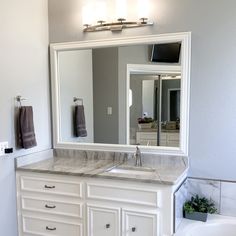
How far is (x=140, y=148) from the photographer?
2725 millimetres

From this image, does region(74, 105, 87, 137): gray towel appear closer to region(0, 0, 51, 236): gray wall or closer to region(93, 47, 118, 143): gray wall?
region(93, 47, 118, 143): gray wall

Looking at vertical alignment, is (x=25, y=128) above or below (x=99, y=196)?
above

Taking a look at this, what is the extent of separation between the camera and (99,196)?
7.76ft

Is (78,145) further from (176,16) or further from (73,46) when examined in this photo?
(176,16)

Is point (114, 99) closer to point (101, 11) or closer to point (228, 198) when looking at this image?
point (101, 11)

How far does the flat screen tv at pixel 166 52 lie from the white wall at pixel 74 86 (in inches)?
26.8

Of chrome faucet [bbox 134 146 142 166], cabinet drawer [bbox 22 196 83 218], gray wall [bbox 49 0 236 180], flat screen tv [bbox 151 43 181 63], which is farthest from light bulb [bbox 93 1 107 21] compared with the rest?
cabinet drawer [bbox 22 196 83 218]

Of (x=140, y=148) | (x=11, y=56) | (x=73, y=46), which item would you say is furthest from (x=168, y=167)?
(x=11, y=56)

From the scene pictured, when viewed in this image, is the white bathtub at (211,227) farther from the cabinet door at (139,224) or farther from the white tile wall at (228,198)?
the cabinet door at (139,224)

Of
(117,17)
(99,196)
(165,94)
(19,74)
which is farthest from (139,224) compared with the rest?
(117,17)

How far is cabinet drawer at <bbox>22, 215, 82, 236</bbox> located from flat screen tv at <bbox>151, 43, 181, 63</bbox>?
1638mm

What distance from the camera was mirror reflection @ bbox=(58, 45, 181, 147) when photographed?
8.79 feet

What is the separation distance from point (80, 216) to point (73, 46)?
1648 millimetres

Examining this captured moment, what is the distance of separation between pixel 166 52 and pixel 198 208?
1.39m
